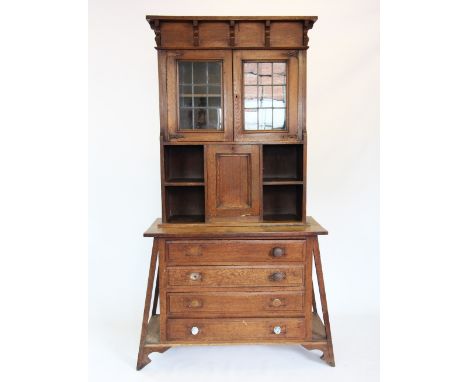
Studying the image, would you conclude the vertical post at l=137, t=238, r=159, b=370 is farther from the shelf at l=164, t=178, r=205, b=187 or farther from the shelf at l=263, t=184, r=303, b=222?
the shelf at l=263, t=184, r=303, b=222

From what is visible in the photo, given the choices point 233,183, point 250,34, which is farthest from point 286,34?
point 233,183

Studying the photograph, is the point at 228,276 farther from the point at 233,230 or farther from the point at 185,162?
the point at 185,162

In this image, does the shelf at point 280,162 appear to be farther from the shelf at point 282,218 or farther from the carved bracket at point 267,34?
the carved bracket at point 267,34

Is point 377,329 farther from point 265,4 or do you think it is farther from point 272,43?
point 265,4

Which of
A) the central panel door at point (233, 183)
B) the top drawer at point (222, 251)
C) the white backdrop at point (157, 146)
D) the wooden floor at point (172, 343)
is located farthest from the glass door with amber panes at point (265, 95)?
the wooden floor at point (172, 343)

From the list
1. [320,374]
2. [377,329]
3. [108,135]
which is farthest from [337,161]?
[108,135]

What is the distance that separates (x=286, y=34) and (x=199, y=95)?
69cm

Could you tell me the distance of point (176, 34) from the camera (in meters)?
2.70

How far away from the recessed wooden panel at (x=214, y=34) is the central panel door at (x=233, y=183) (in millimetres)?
662

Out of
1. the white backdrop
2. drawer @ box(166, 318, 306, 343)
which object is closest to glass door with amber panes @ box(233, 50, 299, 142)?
the white backdrop

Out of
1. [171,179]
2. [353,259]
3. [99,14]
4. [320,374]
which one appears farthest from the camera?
[353,259]

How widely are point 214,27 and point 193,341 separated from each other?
79.3 inches

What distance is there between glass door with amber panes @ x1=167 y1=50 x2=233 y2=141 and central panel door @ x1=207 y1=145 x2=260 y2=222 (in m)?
0.12

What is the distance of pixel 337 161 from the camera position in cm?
358
